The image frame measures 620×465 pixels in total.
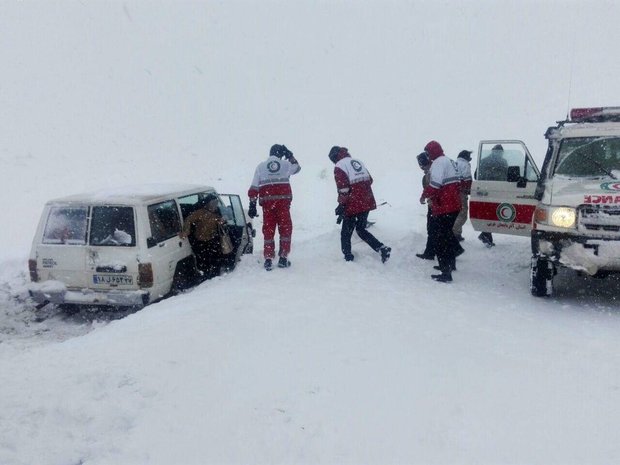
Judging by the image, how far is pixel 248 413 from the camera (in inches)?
131

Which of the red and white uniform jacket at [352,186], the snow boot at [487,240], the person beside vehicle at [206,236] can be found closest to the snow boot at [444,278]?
the red and white uniform jacket at [352,186]

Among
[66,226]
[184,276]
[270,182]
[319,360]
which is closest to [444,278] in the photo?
[270,182]

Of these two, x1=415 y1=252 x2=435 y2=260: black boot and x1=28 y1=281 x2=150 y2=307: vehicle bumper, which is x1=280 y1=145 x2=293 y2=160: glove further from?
x1=28 y1=281 x2=150 y2=307: vehicle bumper

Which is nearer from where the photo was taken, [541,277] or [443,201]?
[541,277]

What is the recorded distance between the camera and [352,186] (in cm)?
724

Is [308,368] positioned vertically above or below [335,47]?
below

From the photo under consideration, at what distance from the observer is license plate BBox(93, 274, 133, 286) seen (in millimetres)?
6121

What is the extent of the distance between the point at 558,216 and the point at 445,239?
4.97ft

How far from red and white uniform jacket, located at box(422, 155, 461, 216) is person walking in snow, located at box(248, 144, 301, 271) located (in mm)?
1968

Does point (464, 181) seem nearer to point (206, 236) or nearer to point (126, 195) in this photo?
point (206, 236)

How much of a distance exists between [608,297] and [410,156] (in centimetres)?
1886

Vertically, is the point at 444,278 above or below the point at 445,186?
below

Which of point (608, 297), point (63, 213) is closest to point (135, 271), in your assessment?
point (63, 213)

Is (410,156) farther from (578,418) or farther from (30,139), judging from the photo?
(578,418)
